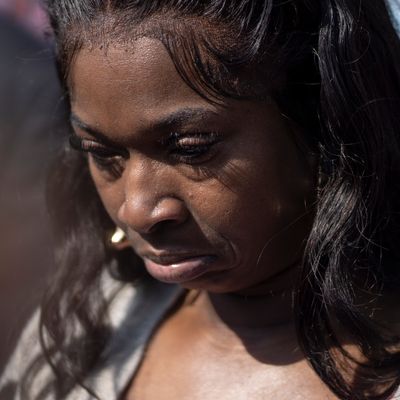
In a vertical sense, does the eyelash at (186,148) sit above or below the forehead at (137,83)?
below

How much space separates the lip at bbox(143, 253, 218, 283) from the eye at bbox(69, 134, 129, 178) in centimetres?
15

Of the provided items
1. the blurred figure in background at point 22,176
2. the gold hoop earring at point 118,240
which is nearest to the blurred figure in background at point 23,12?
the blurred figure in background at point 22,176

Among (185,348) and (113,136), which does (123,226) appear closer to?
(113,136)

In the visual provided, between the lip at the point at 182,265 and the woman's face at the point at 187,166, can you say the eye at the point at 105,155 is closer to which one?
the woman's face at the point at 187,166

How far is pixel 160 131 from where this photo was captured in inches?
51.5

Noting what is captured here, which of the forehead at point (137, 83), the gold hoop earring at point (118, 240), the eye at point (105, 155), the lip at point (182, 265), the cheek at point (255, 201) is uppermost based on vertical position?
the forehead at point (137, 83)

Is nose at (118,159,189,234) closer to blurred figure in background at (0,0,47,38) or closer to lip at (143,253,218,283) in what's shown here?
lip at (143,253,218,283)

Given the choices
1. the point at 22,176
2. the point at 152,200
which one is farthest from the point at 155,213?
the point at 22,176

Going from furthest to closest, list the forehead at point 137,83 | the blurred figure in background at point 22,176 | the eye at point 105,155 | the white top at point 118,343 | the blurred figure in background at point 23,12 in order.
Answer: the blurred figure in background at point 23,12 → the blurred figure in background at point 22,176 → the white top at point 118,343 → the eye at point 105,155 → the forehead at point 137,83

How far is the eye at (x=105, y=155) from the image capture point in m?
1.39

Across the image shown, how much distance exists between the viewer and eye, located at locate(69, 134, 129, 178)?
4.55 ft

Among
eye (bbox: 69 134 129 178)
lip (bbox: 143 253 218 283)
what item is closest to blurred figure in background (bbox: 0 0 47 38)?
eye (bbox: 69 134 129 178)

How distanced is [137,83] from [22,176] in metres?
1.24

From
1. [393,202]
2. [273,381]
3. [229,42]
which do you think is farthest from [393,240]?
[229,42]
